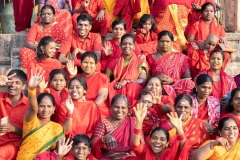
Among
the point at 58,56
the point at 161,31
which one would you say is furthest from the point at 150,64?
the point at 58,56

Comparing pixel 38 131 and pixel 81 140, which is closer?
pixel 81 140

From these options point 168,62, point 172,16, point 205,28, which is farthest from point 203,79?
point 172,16

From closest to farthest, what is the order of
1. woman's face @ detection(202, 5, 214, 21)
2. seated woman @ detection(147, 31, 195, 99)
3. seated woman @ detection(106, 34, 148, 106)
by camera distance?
seated woman @ detection(106, 34, 148, 106) → seated woman @ detection(147, 31, 195, 99) → woman's face @ detection(202, 5, 214, 21)

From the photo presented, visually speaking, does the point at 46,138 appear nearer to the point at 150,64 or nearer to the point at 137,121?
the point at 137,121

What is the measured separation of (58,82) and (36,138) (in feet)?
3.33

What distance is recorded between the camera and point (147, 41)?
1148cm

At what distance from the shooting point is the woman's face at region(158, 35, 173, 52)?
10.8 meters

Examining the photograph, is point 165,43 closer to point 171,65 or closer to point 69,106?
point 171,65

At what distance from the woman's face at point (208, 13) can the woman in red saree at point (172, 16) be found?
44 cm

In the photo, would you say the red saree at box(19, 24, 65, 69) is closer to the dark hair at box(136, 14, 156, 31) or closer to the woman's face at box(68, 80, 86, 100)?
the dark hair at box(136, 14, 156, 31)

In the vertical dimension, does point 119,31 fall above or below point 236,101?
above

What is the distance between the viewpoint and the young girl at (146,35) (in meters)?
11.3

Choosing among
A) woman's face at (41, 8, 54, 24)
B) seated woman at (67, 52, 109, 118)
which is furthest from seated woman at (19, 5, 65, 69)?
seated woman at (67, 52, 109, 118)

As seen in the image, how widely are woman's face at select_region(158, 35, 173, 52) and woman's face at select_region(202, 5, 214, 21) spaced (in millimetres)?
994
